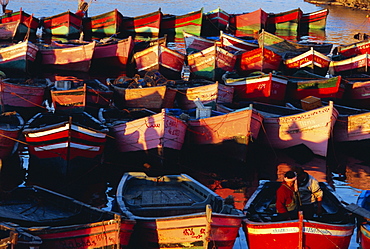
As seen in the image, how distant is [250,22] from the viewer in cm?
4584

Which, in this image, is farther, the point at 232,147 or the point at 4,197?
the point at 232,147

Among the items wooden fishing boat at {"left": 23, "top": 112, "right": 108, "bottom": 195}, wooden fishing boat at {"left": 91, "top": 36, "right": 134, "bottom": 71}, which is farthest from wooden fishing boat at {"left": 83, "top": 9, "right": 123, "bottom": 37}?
wooden fishing boat at {"left": 23, "top": 112, "right": 108, "bottom": 195}

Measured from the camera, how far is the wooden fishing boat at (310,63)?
27547 mm

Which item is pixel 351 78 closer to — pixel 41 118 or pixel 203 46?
pixel 203 46

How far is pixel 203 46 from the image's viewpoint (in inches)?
1259

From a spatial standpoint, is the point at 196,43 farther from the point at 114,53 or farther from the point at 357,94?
the point at 357,94

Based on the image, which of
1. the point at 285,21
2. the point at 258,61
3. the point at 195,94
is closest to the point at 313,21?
the point at 285,21

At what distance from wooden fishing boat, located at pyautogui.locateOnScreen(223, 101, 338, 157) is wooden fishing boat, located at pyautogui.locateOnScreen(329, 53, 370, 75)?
28.8ft

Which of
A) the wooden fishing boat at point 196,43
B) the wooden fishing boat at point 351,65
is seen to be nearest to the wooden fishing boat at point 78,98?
the wooden fishing boat at point 196,43

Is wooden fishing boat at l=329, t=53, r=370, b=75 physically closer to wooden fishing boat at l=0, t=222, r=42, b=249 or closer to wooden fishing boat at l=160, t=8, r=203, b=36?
wooden fishing boat at l=160, t=8, r=203, b=36

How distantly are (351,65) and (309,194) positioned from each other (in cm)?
1571

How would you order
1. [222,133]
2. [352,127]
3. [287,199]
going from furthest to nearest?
[352,127] → [222,133] → [287,199]

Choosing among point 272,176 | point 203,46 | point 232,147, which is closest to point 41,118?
point 232,147

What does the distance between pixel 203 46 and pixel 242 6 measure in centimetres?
4058
